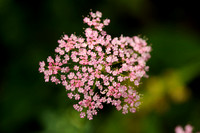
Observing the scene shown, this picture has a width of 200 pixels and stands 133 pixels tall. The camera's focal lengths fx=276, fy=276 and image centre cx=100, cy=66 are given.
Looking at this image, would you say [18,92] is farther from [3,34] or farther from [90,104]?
[90,104]

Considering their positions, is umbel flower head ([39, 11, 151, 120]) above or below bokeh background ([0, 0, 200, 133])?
below

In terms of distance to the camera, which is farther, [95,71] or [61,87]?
[61,87]

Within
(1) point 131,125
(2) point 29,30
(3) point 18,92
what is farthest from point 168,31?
(3) point 18,92

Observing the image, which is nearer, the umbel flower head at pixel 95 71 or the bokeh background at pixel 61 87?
the umbel flower head at pixel 95 71

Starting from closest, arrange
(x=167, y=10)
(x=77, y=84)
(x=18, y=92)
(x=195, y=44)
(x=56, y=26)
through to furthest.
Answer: (x=77, y=84), (x=18, y=92), (x=56, y=26), (x=195, y=44), (x=167, y=10)

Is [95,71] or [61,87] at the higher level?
[61,87]
